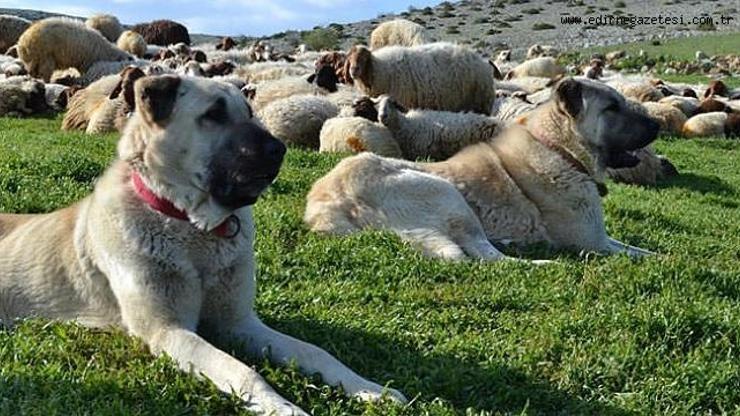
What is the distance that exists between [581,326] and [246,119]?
2236 mm

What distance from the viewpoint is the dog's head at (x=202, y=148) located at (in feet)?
15.9

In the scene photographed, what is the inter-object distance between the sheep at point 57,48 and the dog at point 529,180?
52.5 ft

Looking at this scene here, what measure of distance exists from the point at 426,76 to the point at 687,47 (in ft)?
121

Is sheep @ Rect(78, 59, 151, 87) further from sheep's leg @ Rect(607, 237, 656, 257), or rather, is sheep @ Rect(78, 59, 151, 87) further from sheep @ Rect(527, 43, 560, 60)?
sheep @ Rect(527, 43, 560, 60)

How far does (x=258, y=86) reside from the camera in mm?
16938

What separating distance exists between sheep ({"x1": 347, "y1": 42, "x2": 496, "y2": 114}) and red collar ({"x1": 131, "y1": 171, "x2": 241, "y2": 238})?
11644 millimetres

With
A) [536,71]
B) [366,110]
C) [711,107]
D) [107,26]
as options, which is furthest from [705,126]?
[107,26]

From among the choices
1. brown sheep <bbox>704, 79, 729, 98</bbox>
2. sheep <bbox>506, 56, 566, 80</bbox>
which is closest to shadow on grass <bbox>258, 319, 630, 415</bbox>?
sheep <bbox>506, 56, 566, 80</bbox>

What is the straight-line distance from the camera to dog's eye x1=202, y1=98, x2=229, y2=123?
4.97 metres

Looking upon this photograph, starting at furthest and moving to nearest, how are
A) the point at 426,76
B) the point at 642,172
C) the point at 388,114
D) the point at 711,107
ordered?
1. the point at 711,107
2. the point at 426,76
3. the point at 642,172
4. the point at 388,114

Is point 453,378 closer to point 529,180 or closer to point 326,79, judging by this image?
point 529,180

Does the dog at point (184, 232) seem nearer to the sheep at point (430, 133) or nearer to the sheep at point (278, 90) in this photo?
the sheep at point (430, 133)

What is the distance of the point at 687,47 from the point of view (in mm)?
50312

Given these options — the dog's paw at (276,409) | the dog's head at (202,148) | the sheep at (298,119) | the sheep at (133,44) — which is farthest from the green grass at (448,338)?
the sheep at (133,44)
